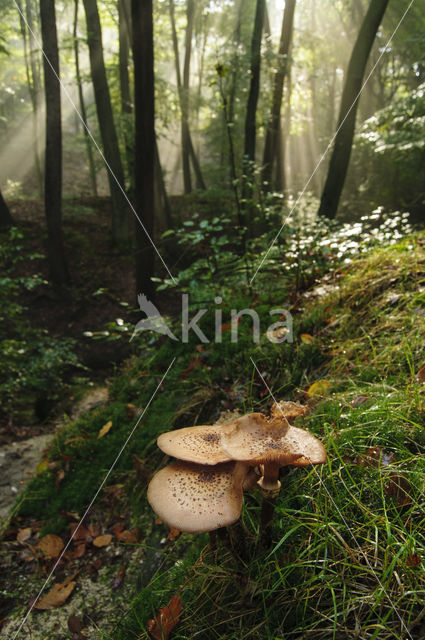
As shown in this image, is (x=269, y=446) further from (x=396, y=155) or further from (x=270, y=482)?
(x=396, y=155)

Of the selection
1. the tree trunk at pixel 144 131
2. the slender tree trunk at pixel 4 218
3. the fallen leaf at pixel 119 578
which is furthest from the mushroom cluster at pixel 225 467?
the slender tree trunk at pixel 4 218

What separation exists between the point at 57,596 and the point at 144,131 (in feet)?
16.9

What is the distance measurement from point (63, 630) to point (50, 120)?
350 inches

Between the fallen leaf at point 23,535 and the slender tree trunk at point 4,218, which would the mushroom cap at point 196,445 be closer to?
the fallen leaf at point 23,535

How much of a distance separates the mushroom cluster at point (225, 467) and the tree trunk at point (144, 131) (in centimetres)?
393

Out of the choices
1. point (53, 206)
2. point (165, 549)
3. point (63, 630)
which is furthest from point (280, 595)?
point (53, 206)

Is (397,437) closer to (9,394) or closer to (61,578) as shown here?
(61,578)

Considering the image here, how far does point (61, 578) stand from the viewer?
2.28m

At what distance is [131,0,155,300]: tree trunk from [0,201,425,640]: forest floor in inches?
75.6

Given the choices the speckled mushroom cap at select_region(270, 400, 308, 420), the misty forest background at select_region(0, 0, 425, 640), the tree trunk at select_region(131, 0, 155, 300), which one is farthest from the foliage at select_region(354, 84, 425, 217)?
the speckled mushroom cap at select_region(270, 400, 308, 420)

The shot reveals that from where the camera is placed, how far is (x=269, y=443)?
3.98 ft

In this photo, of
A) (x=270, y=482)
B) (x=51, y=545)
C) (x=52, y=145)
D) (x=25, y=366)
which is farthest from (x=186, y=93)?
(x=270, y=482)

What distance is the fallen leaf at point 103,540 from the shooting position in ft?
7.95

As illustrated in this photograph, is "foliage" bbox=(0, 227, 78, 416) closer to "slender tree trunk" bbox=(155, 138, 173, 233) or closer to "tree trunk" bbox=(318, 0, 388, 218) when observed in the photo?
"tree trunk" bbox=(318, 0, 388, 218)
